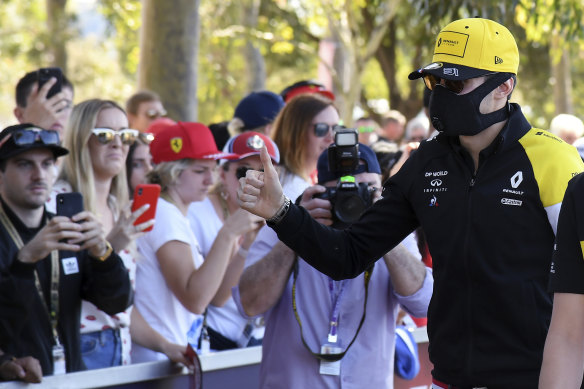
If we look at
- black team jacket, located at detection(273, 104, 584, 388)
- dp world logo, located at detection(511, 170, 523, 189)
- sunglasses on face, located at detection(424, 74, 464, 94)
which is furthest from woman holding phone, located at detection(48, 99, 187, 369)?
dp world logo, located at detection(511, 170, 523, 189)

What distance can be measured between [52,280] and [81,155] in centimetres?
105

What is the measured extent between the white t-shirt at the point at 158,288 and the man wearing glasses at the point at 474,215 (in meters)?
1.72

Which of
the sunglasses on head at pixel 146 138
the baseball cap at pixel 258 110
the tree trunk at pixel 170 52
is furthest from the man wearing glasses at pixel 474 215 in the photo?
the tree trunk at pixel 170 52

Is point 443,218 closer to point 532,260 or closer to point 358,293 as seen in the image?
point 532,260

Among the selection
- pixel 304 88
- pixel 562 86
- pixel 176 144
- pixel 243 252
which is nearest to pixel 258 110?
pixel 304 88

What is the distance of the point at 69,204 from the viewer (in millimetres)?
4133

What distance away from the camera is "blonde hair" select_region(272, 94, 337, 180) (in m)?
4.98

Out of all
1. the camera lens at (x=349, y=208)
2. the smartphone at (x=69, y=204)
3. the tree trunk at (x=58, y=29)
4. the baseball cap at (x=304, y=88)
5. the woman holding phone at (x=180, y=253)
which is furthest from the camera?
the tree trunk at (x=58, y=29)

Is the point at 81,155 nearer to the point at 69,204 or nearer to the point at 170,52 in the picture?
the point at 69,204

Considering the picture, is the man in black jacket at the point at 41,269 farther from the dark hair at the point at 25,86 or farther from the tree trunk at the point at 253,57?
the tree trunk at the point at 253,57

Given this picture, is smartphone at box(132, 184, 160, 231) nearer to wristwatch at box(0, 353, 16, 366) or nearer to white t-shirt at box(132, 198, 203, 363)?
white t-shirt at box(132, 198, 203, 363)

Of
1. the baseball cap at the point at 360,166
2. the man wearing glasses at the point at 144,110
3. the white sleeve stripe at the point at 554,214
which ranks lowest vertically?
the white sleeve stripe at the point at 554,214

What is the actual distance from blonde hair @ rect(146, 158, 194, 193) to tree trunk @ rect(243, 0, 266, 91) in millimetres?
14564

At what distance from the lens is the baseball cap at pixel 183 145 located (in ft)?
17.4
